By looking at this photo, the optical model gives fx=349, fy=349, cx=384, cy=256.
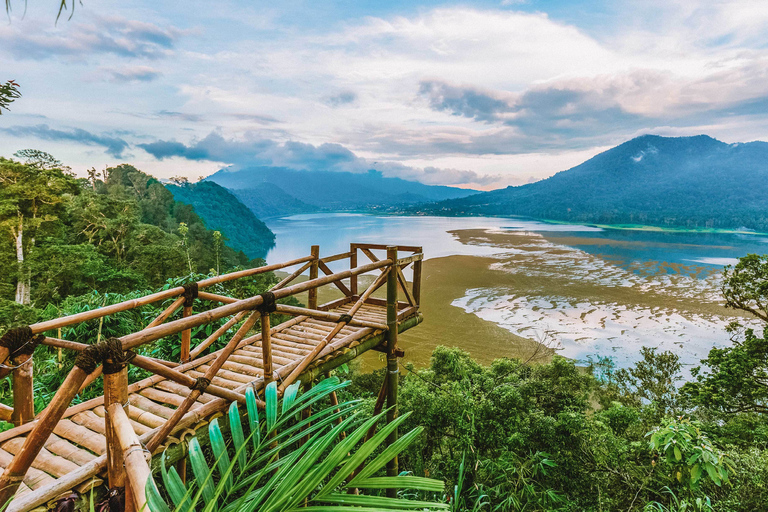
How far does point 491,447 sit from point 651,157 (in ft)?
665

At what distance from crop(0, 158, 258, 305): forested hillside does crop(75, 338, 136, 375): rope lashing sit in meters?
9.44

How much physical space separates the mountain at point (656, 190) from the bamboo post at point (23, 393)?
8730 centimetres

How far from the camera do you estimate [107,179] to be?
37281mm

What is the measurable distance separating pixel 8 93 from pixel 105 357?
767cm

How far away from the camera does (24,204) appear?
47.0 feet

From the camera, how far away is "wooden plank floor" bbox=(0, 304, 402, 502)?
1.86 m

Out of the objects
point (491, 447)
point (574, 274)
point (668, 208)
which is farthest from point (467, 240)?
point (668, 208)

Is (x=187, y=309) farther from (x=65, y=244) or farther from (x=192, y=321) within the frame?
(x=65, y=244)

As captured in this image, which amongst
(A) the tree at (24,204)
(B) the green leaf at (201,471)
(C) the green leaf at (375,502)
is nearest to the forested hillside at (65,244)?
(A) the tree at (24,204)

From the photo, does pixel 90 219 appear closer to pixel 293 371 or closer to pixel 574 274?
pixel 293 371

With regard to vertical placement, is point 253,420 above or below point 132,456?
above

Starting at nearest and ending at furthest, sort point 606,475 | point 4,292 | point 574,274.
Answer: point 606,475, point 4,292, point 574,274

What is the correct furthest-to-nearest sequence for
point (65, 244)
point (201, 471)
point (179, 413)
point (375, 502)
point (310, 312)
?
point (65, 244) < point (310, 312) < point (179, 413) < point (201, 471) < point (375, 502)

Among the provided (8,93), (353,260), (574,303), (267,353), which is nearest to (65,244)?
(8,93)
